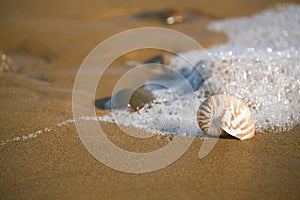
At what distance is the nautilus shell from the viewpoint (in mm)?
2473

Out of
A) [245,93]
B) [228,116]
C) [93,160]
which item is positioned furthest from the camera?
[245,93]

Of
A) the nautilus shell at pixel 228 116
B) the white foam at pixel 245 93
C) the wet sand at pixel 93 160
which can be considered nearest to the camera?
the wet sand at pixel 93 160

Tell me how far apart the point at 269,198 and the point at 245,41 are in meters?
3.18

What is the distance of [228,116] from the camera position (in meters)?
2.46

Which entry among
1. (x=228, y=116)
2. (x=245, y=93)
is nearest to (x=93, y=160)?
(x=228, y=116)

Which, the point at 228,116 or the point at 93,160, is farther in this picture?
the point at 228,116

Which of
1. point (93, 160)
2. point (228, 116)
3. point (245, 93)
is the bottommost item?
point (93, 160)

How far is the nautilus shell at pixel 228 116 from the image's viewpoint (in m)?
2.47

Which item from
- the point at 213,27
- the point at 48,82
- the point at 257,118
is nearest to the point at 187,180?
the point at 257,118

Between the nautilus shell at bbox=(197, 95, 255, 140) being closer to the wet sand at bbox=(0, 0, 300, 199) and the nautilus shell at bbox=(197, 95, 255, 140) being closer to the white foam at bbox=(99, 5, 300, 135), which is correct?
the wet sand at bbox=(0, 0, 300, 199)

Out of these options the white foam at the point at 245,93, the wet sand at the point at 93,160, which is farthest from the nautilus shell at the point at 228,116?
the white foam at the point at 245,93

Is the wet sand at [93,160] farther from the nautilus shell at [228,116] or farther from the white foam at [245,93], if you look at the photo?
the white foam at [245,93]

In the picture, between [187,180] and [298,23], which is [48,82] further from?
[298,23]

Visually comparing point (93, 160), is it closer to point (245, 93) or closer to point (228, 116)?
point (228, 116)
